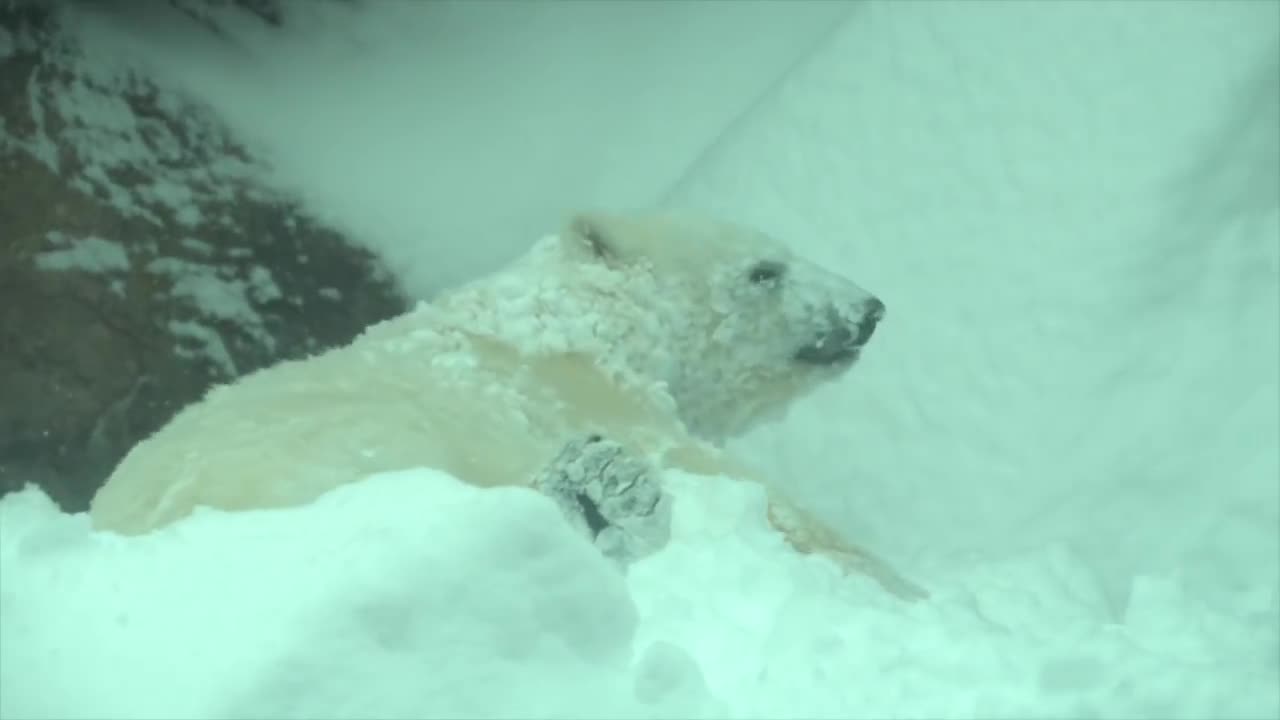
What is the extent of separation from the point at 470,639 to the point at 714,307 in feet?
5.63

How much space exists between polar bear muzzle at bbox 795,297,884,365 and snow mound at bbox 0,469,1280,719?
154cm

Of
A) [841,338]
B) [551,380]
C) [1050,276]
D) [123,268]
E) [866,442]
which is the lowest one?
[123,268]

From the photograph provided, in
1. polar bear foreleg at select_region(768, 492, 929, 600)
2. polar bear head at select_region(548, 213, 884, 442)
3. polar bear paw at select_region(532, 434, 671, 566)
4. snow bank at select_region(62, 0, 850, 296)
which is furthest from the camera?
snow bank at select_region(62, 0, 850, 296)

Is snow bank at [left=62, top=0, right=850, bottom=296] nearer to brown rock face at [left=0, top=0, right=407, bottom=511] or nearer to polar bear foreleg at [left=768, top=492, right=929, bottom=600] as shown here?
brown rock face at [left=0, top=0, right=407, bottom=511]

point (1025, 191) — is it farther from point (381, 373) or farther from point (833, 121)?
point (381, 373)

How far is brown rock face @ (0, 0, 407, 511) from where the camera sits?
132 inches

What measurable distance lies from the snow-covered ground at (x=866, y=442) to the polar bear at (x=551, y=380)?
42cm

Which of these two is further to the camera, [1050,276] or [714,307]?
[1050,276]

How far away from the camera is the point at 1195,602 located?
1357 mm

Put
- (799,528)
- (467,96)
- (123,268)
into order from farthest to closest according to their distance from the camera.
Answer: (467,96) < (123,268) < (799,528)

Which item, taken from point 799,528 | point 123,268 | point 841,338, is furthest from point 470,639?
point 123,268

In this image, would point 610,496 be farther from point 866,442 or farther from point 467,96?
point 467,96

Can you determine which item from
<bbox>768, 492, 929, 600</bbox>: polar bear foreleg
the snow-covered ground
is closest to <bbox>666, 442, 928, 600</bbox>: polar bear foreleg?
<bbox>768, 492, 929, 600</bbox>: polar bear foreleg

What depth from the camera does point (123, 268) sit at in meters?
3.53
